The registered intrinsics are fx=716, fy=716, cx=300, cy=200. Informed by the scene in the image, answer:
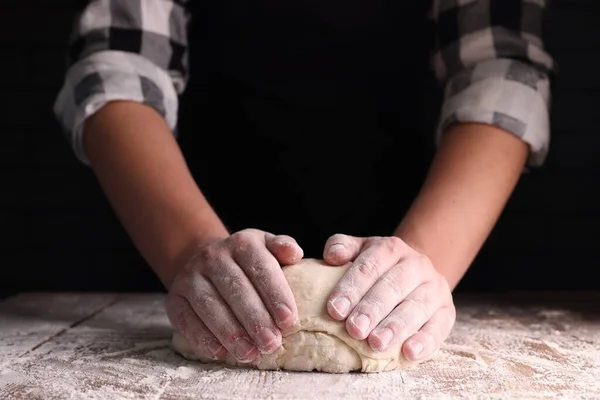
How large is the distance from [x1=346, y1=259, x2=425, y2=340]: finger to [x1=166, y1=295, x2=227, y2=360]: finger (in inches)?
6.6

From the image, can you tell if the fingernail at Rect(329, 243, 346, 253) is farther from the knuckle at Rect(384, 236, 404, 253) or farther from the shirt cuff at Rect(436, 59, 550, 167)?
the shirt cuff at Rect(436, 59, 550, 167)

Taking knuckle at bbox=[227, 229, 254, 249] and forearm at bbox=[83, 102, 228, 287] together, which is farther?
forearm at bbox=[83, 102, 228, 287]

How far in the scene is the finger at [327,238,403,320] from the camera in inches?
33.7

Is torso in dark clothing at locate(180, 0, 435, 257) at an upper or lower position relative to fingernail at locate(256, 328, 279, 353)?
upper

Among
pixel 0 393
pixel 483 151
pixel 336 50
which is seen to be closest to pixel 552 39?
pixel 336 50

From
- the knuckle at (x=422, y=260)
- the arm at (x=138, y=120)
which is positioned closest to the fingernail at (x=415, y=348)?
the knuckle at (x=422, y=260)

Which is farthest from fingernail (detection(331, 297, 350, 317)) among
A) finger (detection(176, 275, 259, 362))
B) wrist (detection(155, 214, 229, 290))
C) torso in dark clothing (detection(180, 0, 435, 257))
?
torso in dark clothing (detection(180, 0, 435, 257))

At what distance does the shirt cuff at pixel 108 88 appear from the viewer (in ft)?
3.71

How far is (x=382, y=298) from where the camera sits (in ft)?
2.80

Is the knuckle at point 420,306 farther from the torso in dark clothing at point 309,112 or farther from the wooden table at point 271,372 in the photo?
the torso in dark clothing at point 309,112

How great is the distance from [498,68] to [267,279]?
551mm

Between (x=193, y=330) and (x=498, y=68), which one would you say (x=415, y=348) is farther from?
(x=498, y=68)

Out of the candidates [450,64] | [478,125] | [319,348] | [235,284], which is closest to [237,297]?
[235,284]

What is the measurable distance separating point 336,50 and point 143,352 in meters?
0.69
